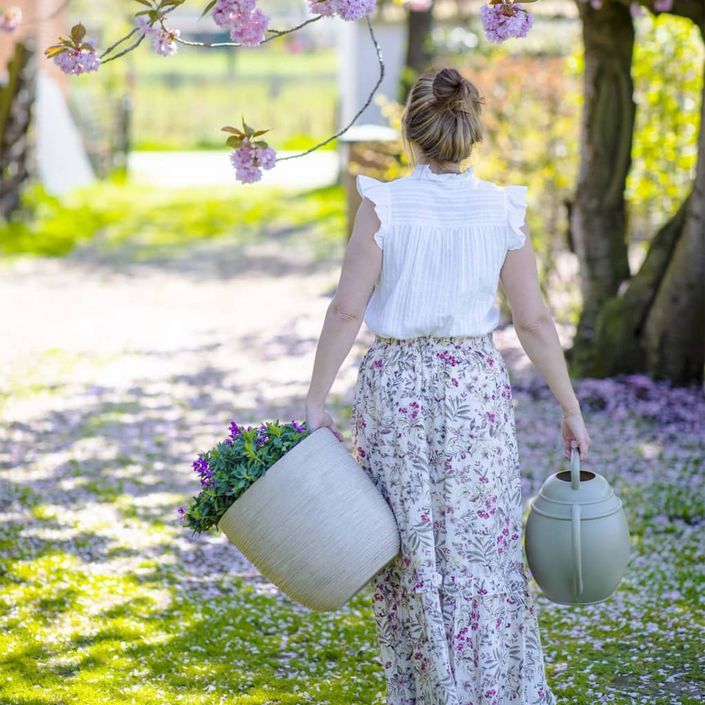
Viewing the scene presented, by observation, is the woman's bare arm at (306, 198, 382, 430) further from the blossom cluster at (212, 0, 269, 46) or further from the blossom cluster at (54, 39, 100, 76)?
the blossom cluster at (54, 39, 100, 76)

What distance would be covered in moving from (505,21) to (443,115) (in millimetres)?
629

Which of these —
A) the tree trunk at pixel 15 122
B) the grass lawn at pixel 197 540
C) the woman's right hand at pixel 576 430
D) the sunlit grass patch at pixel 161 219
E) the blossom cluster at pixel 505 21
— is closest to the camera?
the woman's right hand at pixel 576 430

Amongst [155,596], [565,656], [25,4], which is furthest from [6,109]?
[565,656]

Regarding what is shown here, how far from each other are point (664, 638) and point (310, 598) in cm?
158

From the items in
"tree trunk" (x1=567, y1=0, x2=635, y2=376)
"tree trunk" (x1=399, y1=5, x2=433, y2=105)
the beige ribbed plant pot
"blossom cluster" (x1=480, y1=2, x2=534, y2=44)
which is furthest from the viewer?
"tree trunk" (x1=399, y1=5, x2=433, y2=105)

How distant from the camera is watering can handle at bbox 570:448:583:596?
2.79 meters

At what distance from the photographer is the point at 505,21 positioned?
10.5ft

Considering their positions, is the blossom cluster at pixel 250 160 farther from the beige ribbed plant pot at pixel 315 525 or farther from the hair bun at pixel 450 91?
the beige ribbed plant pot at pixel 315 525

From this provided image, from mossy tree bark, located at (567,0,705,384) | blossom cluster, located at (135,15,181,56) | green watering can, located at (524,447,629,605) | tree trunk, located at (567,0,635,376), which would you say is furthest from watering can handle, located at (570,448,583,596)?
tree trunk, located at (567,0,635,376)

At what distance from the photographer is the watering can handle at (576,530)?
9.14ft

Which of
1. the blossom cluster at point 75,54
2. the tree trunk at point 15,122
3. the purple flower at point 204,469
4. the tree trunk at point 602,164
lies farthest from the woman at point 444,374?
the tree trunk at point 15,122

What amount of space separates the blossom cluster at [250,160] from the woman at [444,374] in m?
0.65

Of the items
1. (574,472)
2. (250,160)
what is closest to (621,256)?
(250,160)

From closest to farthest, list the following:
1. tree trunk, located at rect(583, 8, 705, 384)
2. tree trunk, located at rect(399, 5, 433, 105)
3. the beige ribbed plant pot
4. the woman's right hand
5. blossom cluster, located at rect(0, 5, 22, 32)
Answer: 1. the beige ribbed plant pot
2. the woman's right hand
3. blossom cluster, located at rect(0, 5, 22, 32)
4. tree trunk, located at rect(583, 8, 705, 384)
5. tree trunk, located at rect(399, 5, 433, 105)
